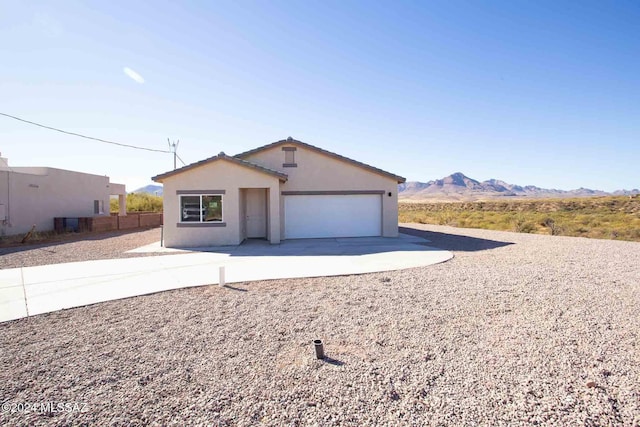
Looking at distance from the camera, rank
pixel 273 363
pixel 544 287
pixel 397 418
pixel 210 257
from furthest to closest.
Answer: pixel 210 257, pixel 544 287, pixel 273 363, pixel 397 418

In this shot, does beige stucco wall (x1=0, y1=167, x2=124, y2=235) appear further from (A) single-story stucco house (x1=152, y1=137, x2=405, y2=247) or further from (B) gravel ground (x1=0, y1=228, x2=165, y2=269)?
(A) single-story stucco house (x1=152, y1=137, x2=405, y2=247)

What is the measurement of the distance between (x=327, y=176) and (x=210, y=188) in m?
5.51

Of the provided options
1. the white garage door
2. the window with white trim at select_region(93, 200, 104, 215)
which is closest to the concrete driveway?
the white garage door

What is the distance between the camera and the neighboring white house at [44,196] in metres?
17.2

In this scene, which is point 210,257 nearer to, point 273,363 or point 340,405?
point 273,363

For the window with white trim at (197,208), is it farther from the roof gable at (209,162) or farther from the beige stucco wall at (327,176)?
the beige stucco wall at (327,176)

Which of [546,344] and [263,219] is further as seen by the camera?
[263,219]

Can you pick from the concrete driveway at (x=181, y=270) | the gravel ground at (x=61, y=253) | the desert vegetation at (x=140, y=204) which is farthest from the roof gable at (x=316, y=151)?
the desert vegetation at (x=140, y=204)

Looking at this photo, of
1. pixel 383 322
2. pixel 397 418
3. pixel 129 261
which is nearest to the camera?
pixel 397 418

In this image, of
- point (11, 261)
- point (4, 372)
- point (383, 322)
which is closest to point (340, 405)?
point (383, 322)

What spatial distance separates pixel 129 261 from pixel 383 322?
8731 millimetres

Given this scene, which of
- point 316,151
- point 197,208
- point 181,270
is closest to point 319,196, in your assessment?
point 316,151

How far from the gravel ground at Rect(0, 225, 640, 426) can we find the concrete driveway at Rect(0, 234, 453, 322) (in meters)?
0.91

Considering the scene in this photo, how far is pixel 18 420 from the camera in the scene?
3.00 m
